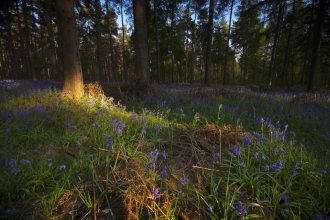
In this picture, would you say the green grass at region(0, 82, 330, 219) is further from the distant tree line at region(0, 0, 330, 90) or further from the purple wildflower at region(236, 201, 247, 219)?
the distant tree line at region(0, 0, 330, 90)

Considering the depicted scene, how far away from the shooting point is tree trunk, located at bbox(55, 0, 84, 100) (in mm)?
5207

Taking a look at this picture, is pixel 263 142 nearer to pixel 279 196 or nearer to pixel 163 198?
pixel 279 196

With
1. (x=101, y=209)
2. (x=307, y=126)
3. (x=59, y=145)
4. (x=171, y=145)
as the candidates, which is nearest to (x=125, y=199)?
(x=101, y=209)

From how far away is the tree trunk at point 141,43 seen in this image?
26.8 feet

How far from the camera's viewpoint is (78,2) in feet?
50.2

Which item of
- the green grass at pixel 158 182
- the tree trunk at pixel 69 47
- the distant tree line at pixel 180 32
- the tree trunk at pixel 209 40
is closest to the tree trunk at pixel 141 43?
the distant tree line at pixel 180 32

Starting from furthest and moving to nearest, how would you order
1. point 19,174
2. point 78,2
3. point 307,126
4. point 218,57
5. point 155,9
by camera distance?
point 218,57 < point 155,9 < point 78,2 < point 307,126 < point 19,174

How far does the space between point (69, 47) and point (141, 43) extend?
3918 millimetres

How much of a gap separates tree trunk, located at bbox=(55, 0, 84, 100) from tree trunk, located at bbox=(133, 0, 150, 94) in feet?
9.80

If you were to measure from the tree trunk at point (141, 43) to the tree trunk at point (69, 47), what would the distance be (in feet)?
9.80

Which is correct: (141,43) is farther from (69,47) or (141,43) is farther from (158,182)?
(158,182)

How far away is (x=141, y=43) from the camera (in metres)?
8.52

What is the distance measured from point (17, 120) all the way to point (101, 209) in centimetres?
341

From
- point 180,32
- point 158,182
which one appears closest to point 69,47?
point 158,182
